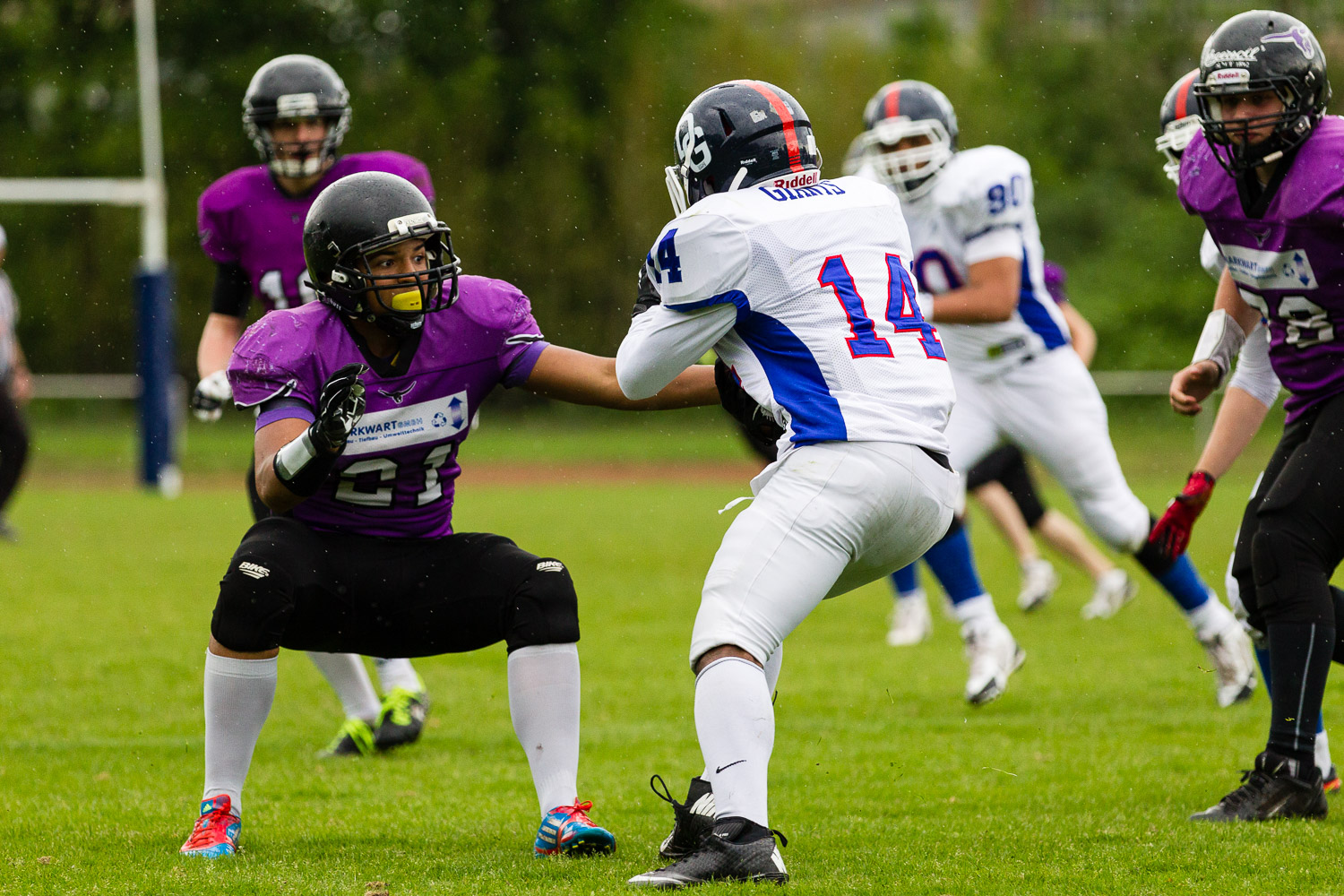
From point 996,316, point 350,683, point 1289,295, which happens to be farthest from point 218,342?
point 1289,295

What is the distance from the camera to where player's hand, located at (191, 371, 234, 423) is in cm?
470

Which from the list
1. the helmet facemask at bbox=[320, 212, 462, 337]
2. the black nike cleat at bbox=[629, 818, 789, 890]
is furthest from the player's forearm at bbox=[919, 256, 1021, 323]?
the black nike cleat at bbox=[629, 818, 789, 890]

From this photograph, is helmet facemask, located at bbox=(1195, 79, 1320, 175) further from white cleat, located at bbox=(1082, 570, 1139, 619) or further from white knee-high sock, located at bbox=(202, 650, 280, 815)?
white cleat, located at bbox=(1082, 570, 1139, 619)

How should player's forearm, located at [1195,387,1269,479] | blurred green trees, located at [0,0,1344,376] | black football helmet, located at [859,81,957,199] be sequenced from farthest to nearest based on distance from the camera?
blurred green trees, located at [0,0,1344,376]
black football helmet, located at [859,81,957,199]
player's forearm, located at [1195,387,1269,479]

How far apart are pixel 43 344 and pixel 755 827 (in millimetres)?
23877

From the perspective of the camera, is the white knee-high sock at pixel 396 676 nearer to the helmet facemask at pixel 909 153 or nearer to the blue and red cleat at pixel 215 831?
the blue and red cleat at pixel 215 831

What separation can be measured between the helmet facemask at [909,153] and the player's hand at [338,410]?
11.0ft

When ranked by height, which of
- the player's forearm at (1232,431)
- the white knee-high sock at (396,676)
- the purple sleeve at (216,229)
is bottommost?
the white knee-high sock at (396,676)

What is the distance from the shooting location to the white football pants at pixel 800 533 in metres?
3.10

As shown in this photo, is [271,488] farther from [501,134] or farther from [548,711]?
[501,134]

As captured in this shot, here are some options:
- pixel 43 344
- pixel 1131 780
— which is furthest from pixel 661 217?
pixel 1131 780

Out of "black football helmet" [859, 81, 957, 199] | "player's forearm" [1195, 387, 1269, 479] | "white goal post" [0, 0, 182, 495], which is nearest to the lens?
"player's forearm" [1195, 387, 1269, 479]

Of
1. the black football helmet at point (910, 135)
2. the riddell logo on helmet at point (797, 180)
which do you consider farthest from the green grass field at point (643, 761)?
the black football helmet at point (910, 135)

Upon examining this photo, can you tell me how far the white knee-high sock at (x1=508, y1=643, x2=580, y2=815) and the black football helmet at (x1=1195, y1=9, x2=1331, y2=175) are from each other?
6.52 feet
